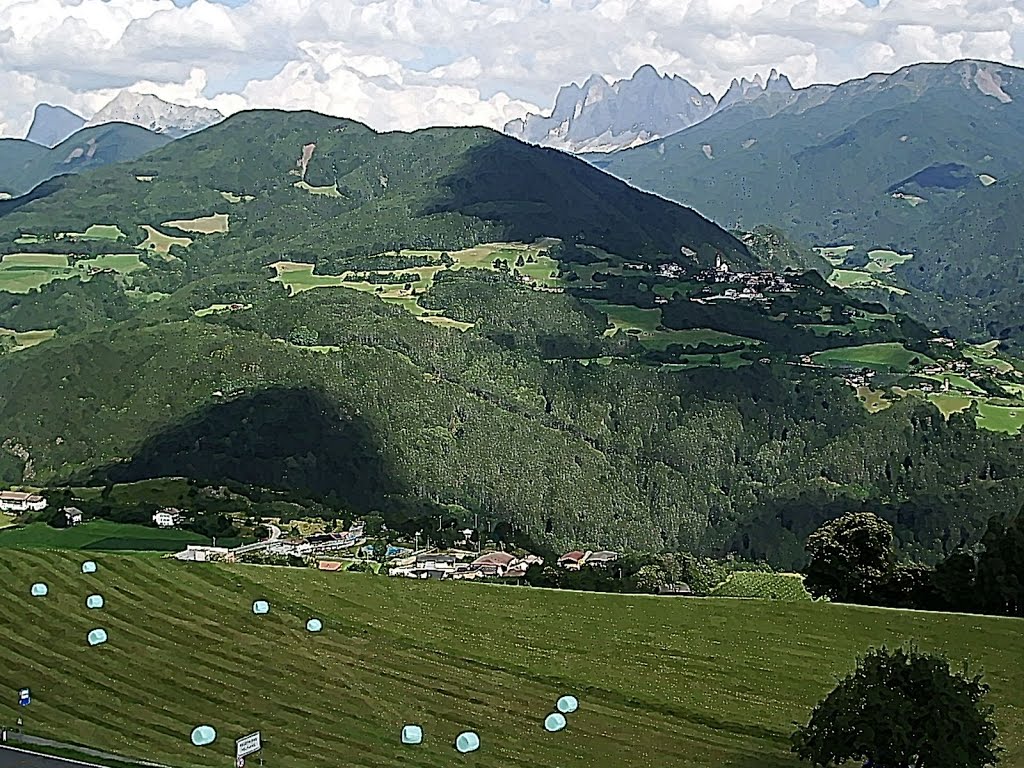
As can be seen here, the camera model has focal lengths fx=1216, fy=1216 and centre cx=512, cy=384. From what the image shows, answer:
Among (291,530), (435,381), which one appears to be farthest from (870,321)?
(291,530)

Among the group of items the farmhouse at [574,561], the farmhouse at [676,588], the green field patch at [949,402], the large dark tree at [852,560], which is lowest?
the farmhouse at [574,561]

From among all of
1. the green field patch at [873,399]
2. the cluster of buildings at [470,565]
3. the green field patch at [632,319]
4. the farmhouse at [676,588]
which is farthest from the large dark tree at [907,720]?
the green field patch at [632,319]

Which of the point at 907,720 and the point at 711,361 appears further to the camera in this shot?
the point at 711,361

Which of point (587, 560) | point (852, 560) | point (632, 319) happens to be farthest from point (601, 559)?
point (632, 319)

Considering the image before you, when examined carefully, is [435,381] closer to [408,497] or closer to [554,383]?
[554,383]

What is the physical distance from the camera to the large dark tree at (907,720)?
99.4 ft

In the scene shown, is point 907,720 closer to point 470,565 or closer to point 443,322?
point 470,565

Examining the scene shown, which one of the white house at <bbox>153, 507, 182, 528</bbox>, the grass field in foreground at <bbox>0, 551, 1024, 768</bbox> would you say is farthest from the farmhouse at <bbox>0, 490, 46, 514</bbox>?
the grass field in foreground at <bbox>0, 551, 1024, 768</bbox>

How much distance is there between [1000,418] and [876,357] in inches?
1148

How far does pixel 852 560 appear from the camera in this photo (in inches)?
2427

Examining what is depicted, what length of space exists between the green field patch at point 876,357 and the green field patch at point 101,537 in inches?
4208

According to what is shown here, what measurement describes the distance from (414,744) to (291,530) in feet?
218

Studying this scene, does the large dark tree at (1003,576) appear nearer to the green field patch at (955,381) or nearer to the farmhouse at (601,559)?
the farmhouse at (601,559)

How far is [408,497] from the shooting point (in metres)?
134
